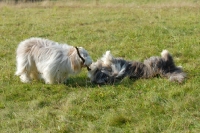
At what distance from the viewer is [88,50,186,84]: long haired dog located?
8016 millimetres

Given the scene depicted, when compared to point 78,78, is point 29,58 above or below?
above

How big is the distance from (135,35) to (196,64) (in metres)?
3.93

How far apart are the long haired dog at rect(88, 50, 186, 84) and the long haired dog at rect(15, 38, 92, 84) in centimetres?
37

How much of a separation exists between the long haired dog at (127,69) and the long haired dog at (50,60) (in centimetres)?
37

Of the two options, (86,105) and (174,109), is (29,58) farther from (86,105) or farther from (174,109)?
(174,109)

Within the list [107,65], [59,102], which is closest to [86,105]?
[59,102]

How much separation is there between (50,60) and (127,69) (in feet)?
5.53

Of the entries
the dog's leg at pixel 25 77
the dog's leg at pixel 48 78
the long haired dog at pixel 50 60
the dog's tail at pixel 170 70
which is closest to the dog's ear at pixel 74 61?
the long haired dog at pixel 50 60

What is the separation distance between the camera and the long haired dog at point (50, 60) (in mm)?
7816

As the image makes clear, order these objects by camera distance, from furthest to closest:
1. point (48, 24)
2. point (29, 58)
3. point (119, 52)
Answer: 1. point (48, 24)
2. point (119, 52)
3. point (29, 58)

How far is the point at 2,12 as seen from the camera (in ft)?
67.7

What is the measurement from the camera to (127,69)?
26.9 ft

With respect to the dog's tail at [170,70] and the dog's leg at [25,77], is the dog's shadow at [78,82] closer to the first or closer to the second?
the dog's leg at [25,77]

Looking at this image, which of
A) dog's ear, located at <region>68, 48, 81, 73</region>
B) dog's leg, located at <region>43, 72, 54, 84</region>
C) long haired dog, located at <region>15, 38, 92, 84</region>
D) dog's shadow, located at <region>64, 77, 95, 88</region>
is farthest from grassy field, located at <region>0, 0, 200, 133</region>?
dog's ear, located at <region>68, 48, 81, 73</region>
